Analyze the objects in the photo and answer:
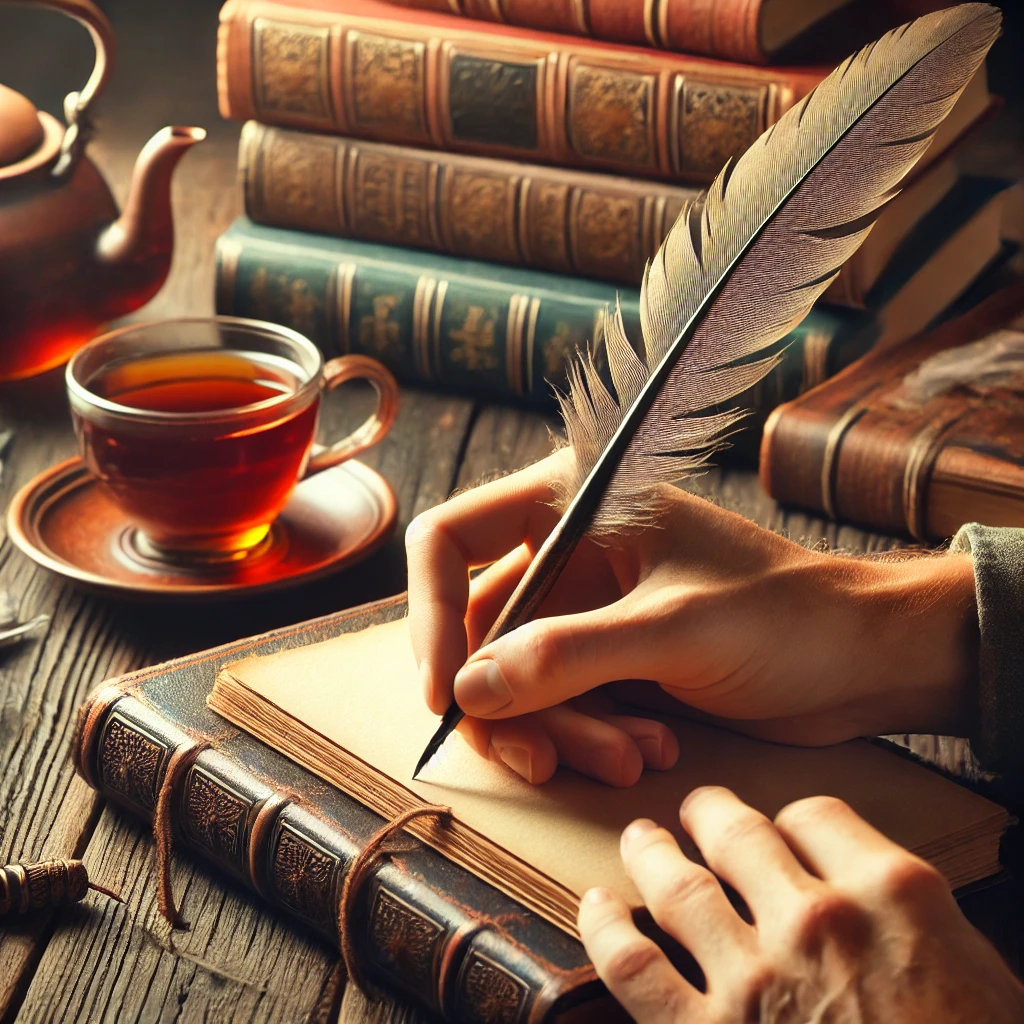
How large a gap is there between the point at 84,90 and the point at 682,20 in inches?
27.7

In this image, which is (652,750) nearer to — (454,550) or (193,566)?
(454,550)

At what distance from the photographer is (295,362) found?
1.27m

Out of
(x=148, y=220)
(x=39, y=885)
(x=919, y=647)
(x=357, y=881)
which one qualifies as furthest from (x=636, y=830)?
(x=148, y=220)

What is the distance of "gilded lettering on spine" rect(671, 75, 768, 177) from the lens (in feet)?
4.84

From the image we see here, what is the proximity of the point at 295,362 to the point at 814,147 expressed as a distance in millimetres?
556

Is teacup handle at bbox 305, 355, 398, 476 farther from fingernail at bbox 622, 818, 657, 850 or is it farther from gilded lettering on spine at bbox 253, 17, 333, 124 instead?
fingernail at bbox 622, 818, 657, 850

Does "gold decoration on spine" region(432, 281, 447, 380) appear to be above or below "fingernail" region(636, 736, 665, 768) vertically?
below

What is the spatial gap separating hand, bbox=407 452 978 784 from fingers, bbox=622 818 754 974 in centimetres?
9

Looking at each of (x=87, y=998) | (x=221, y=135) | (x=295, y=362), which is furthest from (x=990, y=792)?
(x=221, y=135)

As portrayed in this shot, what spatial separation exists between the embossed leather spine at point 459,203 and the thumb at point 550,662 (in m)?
0.84

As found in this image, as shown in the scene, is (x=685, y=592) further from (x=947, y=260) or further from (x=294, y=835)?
(x=947, y=260)

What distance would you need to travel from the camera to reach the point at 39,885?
0.84 meters

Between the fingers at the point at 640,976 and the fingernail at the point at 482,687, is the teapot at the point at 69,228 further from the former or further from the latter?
the fingers at the point at 640,976

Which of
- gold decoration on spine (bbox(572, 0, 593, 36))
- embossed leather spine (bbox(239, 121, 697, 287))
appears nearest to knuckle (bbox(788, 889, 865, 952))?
embossed leather spine (bbox(239, 121, 697, 287))
